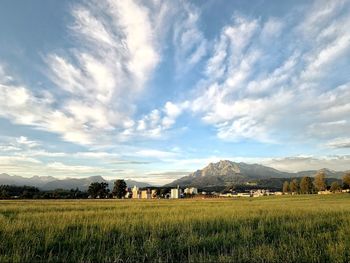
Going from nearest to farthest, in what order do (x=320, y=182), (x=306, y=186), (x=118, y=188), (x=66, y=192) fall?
(x=320, y=182) → (x=306, y=186) → (x=66, y=192) → (x=118, y=188)

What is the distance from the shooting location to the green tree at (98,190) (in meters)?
139

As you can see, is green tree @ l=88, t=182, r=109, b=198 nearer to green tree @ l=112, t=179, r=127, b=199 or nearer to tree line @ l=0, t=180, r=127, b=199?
A: tree line @ l=0, t=180, r=127, b=199

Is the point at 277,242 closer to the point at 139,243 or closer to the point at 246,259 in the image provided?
the point at 246,259

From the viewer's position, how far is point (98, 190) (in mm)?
140500

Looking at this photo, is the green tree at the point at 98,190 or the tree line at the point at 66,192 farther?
the green tree at the point at 98,190

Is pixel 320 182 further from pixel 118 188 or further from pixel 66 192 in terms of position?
pixel 66 192

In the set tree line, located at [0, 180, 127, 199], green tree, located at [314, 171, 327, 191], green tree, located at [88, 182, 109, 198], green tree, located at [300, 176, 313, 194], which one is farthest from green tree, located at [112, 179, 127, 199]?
green tree, located at [314, 171, 327, 191]

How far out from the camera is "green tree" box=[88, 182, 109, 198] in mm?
139462

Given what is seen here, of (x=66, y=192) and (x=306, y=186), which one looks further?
(x=66, y=192)

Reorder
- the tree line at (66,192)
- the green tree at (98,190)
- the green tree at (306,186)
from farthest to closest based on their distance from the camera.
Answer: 1. the green tree at (98,190)
2. the green tree at (306,186)
3. the tree line at (66,192)

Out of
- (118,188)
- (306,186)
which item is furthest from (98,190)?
(306,186)

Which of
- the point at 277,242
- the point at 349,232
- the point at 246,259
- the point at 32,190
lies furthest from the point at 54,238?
the point at 32,190

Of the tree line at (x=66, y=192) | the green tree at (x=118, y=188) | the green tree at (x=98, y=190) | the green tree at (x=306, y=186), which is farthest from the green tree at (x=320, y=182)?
the green tree at (x=98, y=190)

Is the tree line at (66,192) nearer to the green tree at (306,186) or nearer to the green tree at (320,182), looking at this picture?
the green tree at (306,186)
